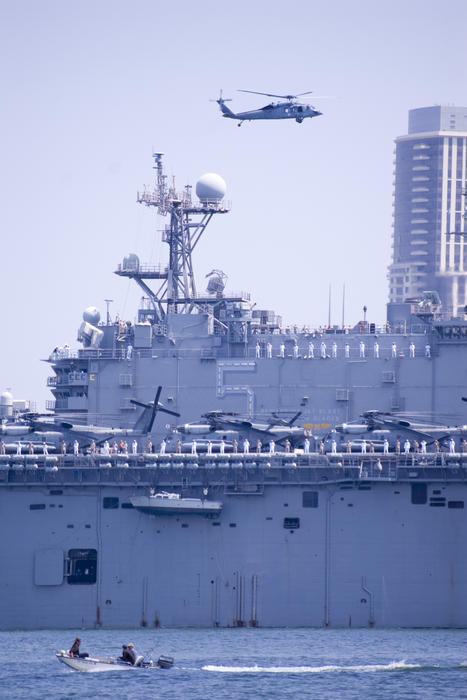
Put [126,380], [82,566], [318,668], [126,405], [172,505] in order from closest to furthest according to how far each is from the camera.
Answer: [318,668] < [172,505] < [82,566] < [126,405] < [126,380]

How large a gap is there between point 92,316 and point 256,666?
2262 centimetres

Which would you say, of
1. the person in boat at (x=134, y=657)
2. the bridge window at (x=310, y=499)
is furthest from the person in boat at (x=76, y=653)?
the bridge window at (x=310, y=499)

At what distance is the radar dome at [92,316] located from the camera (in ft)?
203

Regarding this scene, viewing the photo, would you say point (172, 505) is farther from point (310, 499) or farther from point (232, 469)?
point (310, 499)

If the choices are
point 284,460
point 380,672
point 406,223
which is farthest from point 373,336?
point 406,223

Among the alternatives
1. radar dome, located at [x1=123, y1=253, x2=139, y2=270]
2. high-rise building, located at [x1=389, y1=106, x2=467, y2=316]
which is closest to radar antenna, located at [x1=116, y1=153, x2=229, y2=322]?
radar dome, located at [x1=123, y1=253, x2=139, y2=270]

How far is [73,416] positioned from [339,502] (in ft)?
42.3

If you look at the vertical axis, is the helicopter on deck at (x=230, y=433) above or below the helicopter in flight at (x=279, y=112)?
below

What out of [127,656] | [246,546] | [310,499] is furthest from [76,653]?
[310,499]

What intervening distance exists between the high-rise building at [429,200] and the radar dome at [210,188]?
108 metres

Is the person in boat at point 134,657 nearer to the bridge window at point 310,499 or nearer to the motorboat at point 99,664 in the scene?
the motorboat at point 99,664

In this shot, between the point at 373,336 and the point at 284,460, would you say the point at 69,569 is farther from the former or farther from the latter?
the point at 373,336

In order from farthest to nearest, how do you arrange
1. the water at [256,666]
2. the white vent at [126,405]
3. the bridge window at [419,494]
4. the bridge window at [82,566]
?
→ the white vent at [126,405], the bridge window at [82,566], the bridge window at [419,494], the water at [256,666]

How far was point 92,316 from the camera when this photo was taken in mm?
61875
